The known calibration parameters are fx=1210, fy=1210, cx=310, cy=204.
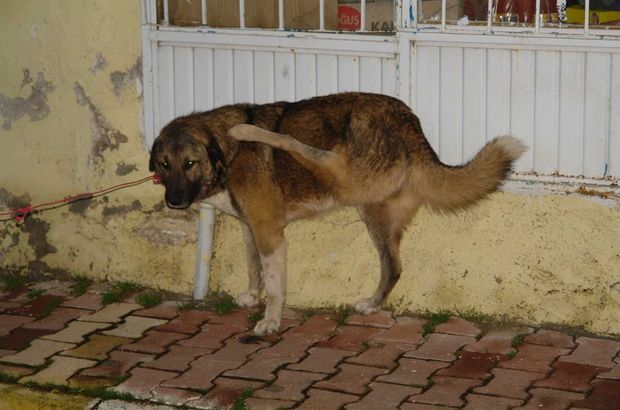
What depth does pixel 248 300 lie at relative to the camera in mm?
7102

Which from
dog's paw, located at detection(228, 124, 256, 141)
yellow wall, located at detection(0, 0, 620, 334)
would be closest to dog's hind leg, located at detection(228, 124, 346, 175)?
dog's paw, located at detection(228, 124, 256, 141)

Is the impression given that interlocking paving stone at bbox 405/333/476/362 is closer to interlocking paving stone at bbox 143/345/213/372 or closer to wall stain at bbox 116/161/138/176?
interlocking paving stone at bbox 143/345/213/372

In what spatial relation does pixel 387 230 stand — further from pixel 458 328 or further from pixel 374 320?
pixel 458 328

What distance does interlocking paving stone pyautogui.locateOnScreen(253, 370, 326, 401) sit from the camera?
18.8ft

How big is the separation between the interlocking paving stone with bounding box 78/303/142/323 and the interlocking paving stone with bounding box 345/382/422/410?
6.11 feet

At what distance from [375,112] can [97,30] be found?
6.28 ft

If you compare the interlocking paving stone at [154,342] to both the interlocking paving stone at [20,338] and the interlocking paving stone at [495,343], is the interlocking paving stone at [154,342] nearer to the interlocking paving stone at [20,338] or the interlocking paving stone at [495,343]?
the interlocking paving stone at [20,338]

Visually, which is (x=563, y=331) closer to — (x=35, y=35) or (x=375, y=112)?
(x=375, y=112)

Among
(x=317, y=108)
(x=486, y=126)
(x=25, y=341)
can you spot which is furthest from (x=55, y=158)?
(x=486, y=126)

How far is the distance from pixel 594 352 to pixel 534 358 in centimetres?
32

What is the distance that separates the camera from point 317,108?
21.9ft

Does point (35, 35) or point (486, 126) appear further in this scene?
point (35, 35)

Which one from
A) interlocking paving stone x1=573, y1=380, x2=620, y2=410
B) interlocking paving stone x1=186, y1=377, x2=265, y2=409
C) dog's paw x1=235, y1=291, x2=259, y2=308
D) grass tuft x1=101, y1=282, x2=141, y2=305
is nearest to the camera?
interlocking paving stone x1=573, y1=380, x2=620, y2=410

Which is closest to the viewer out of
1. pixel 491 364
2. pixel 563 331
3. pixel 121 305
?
pixel 491 364
